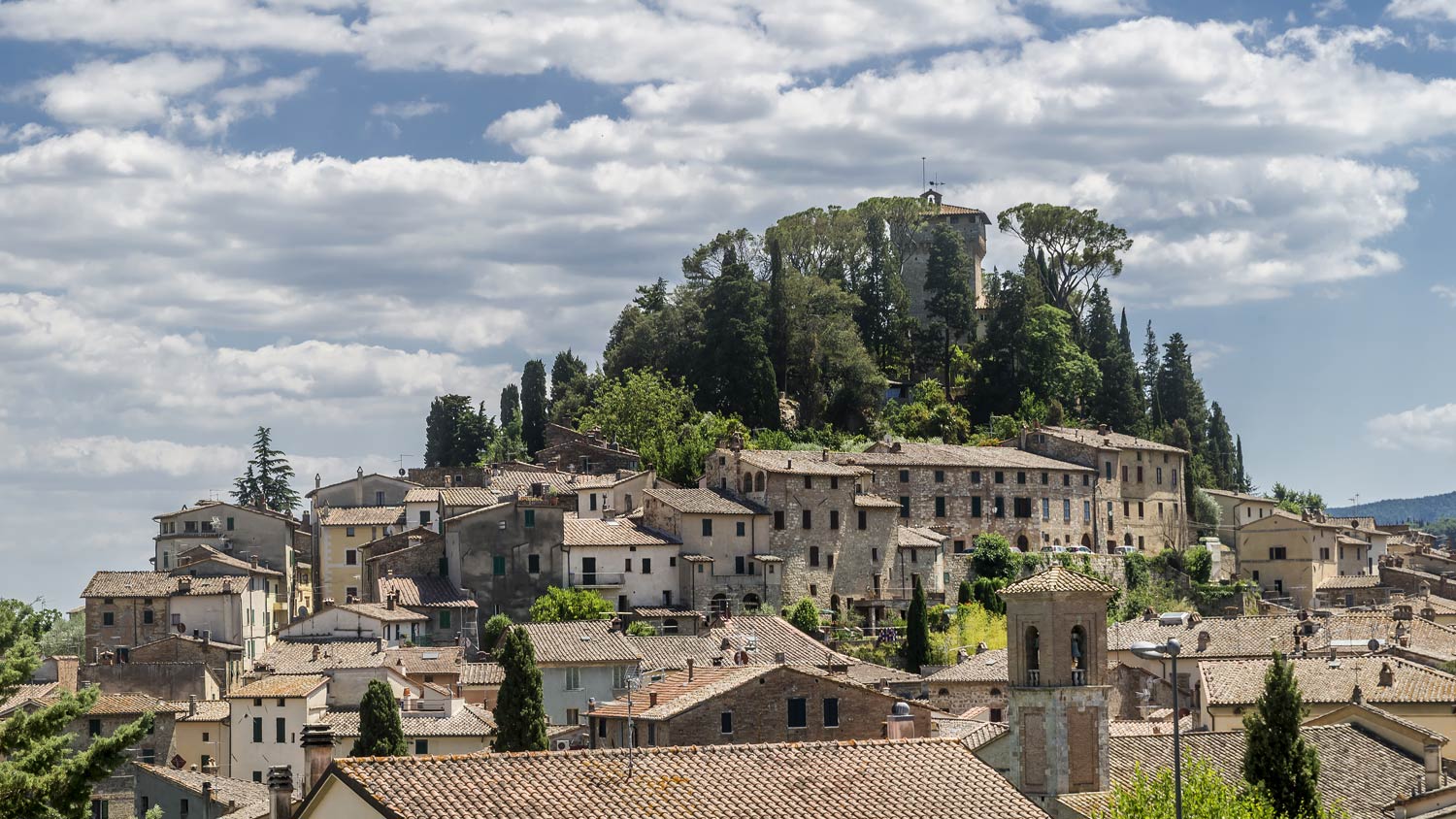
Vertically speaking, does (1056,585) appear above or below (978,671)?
above

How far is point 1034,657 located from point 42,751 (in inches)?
827

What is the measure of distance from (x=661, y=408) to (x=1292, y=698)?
65.1m

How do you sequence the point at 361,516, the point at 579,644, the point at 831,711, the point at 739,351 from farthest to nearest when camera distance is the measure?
the point at 739,351 → the point at 361,516 → the point at 579,644 → the point at 831,711

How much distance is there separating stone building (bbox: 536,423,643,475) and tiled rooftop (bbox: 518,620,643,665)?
28.6 metres

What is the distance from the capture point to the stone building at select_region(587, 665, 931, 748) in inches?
1983

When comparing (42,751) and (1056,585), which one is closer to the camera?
(42,751)

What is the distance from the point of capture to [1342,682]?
5656cm

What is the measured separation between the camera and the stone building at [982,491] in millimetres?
97438

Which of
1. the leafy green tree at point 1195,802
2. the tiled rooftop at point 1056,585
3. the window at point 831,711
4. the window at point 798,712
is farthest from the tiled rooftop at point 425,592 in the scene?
the leafy green tree at point 1195,802

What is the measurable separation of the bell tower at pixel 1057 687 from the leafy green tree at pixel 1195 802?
15.6ft

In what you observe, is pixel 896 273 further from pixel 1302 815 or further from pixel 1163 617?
pixel 1302 815

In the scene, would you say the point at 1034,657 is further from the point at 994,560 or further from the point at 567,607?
the point at 994,560

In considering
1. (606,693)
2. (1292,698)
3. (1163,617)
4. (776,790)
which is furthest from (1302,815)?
(1163,617)

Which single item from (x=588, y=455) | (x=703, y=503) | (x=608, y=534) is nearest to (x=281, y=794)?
(x=608, y=534)
